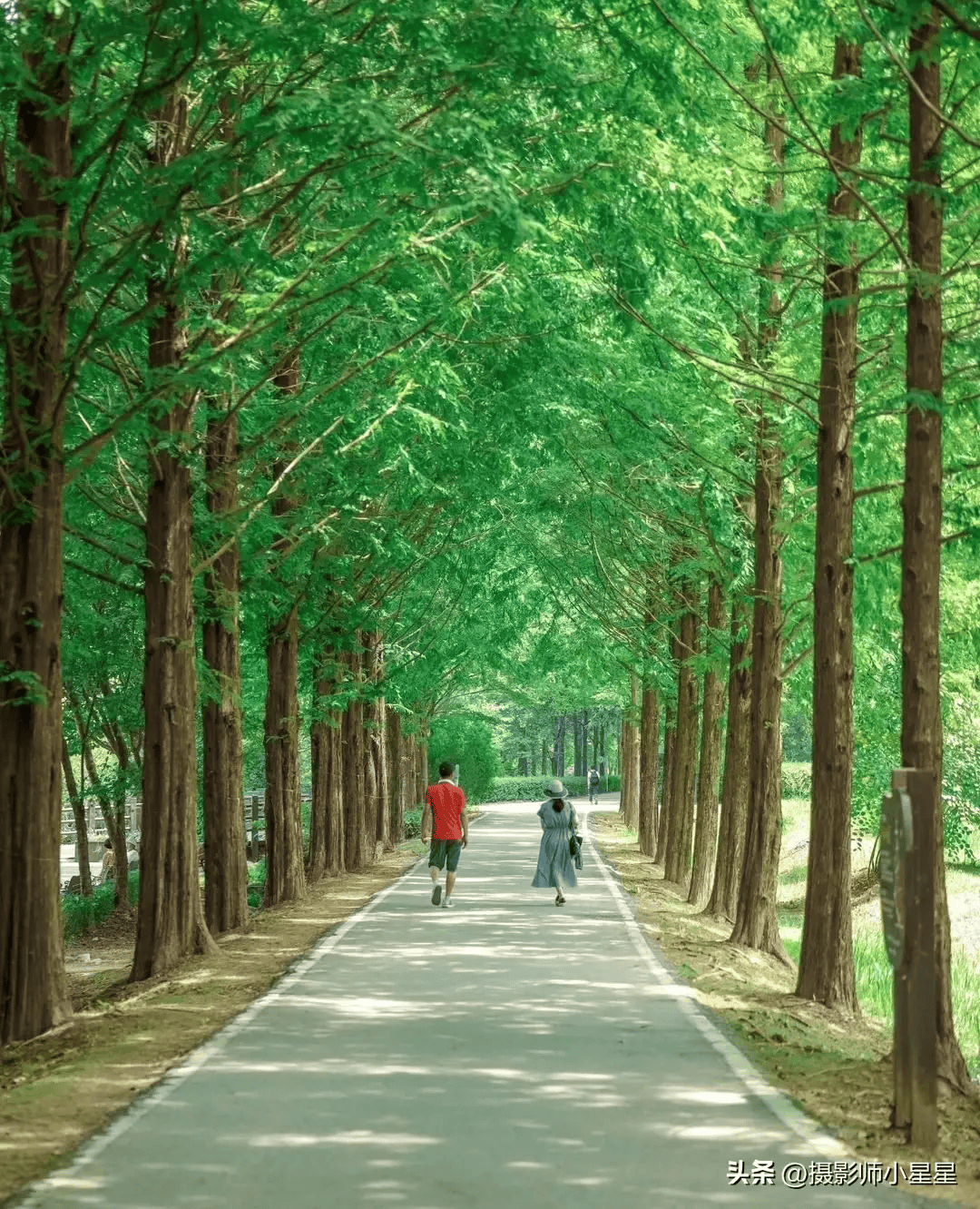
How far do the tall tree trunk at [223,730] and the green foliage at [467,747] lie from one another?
1593 inches

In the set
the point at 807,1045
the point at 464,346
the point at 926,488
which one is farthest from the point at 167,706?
the point at 926,488

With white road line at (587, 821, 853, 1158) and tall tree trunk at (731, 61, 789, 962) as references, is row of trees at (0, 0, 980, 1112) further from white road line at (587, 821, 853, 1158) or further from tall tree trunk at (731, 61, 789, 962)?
white road line at (587, 821, 853, 1158)

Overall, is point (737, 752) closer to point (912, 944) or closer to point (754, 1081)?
point (754, 1081)

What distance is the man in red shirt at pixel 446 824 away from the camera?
21.3 m

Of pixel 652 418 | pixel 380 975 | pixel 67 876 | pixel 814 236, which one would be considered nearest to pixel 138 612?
pixel 652 418

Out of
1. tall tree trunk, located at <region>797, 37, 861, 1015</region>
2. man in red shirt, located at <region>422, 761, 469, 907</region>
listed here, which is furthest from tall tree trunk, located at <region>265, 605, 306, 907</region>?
tall tree trunk, located at <region>797, 37, 861, 1015</region>

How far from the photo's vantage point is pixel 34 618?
12.8 m

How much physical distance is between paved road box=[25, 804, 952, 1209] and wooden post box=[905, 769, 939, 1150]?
58 cm

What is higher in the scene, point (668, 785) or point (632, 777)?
point (668, 785)

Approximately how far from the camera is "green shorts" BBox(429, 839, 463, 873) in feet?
71.4

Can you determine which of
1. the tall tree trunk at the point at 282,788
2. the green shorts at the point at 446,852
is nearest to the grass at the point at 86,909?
the tall tree trunk at the point at 282,788

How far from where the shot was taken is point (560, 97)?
11508mm

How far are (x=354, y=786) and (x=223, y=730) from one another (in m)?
13.4

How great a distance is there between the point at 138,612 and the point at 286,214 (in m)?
11.2
